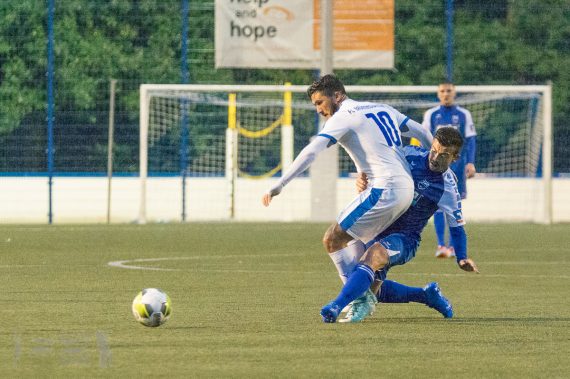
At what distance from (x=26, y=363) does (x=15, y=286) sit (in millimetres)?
5083

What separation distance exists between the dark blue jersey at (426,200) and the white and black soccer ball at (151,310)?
1647mm

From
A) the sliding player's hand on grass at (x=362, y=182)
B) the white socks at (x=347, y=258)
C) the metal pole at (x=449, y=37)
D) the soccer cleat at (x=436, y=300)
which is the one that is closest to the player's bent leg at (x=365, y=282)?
the white socks at (x=347, y=258)

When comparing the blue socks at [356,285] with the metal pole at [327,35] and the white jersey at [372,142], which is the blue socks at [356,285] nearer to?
the white jersey at [372,142]

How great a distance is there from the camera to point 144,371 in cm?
710

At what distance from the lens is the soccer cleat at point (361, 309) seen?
943 centimetres

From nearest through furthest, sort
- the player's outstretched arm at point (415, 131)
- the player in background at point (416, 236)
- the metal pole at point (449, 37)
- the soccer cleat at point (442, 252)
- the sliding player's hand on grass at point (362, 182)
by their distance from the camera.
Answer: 1. the player in background at point (416, 236)
2. the sliding player's hand on grass at point (362, 182)
3. the player's outstretched arm at point (415, 131)
4. the soccer cleat at point (442, 252)
5. the metal pole at point (449, 37)

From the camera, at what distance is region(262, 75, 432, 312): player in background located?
9.67 metres

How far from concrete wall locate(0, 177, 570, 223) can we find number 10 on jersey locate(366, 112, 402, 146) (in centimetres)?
1638

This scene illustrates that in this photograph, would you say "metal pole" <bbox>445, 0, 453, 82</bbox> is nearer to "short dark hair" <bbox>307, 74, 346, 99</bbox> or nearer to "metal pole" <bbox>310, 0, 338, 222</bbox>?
"metal pole" <bbox>310, 0, 338, 222</bbox>

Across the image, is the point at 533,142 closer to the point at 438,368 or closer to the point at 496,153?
the point at 496,153

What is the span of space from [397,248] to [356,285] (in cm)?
49

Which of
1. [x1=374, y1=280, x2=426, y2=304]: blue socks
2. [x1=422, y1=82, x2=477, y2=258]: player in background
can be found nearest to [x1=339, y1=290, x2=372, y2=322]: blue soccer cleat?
[x1=374, y1=280, x2=426, y2=304]: blue socks

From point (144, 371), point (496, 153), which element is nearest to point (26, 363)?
point (144, 371)

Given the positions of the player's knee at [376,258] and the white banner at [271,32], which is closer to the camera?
the player's knee at [376,258]
